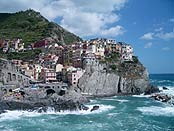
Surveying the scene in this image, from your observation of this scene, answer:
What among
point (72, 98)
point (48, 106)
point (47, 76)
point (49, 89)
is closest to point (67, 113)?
point (48, 106)

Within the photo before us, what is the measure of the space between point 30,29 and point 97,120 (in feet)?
216

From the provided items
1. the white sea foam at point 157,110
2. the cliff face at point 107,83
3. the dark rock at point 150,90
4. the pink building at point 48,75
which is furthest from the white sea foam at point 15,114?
the dark rock at point 150,90

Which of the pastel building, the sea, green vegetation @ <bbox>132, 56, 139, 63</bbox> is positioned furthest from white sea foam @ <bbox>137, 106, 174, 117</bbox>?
green vegetation @ <bbox>132, 56, 139, 63</bbox>

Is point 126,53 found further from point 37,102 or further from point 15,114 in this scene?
point 15,114

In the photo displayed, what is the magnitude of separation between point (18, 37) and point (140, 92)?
136ft

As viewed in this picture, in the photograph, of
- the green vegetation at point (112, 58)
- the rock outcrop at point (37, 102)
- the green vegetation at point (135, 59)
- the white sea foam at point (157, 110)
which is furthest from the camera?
the green vegetation at point (135, 59)

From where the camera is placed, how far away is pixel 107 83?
196 feet

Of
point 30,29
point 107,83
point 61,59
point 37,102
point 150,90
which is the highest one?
point 30,29

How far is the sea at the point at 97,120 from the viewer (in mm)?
33194

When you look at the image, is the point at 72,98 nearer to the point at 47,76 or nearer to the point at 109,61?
the point at 47,76

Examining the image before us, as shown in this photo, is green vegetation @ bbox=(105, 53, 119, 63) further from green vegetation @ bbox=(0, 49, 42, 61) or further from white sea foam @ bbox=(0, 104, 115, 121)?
white sea foam @ bbox=(0, 104, 115, 121)

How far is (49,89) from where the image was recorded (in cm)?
5125

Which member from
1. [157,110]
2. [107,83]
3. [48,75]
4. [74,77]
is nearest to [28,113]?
[157,110]

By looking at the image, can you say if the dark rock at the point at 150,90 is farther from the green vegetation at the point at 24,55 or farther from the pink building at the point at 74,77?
the green vegetation at the point at 24,55
